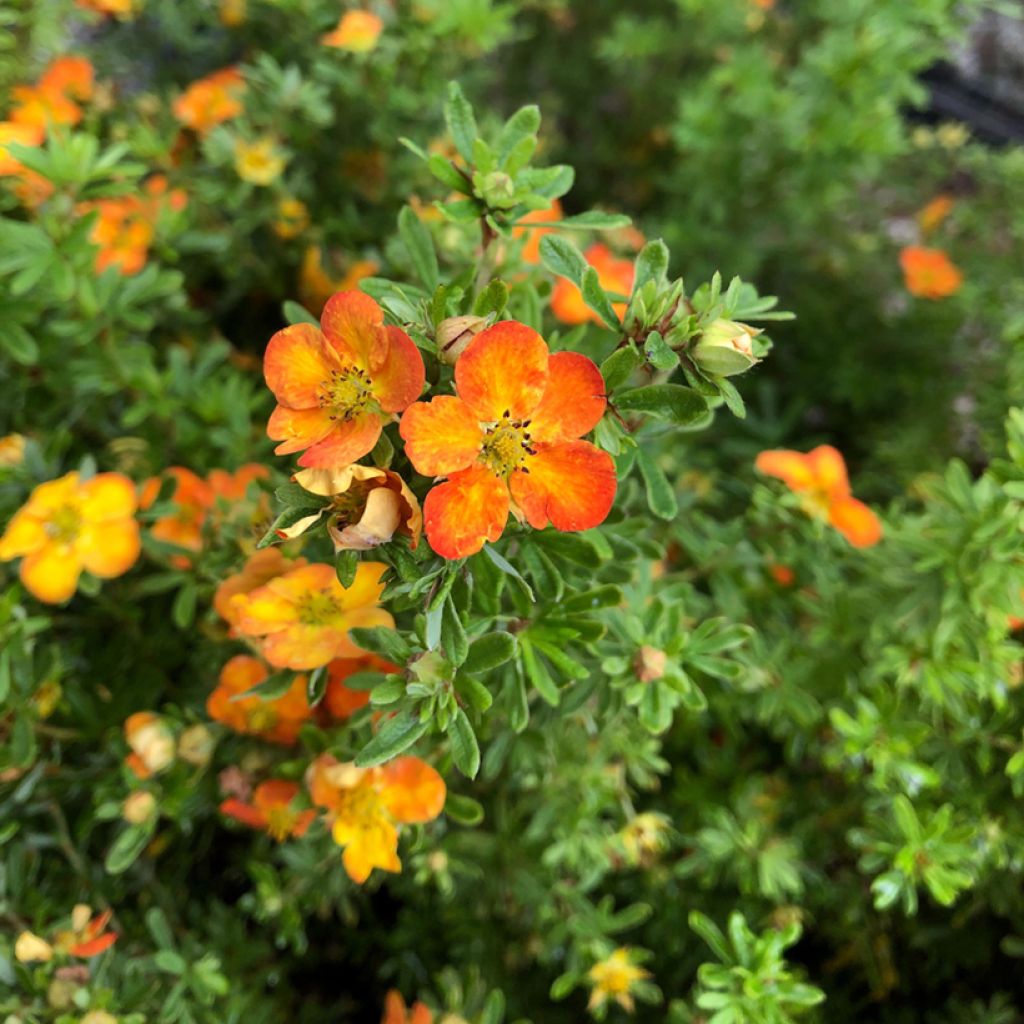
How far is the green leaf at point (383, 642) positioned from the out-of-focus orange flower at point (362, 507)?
13 centimetres

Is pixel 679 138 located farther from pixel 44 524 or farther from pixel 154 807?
pixel 154 807

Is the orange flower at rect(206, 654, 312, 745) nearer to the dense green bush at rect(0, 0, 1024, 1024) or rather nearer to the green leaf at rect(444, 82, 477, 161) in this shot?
the dense green bush at rect(0, 0, 1024, 1024)

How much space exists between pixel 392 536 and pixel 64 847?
0.91m

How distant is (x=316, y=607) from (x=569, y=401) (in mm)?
357

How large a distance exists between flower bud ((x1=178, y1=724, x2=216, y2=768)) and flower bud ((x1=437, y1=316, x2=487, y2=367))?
665mm

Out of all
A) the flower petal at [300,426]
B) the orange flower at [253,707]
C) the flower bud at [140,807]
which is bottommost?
the flower bud at [140,807]

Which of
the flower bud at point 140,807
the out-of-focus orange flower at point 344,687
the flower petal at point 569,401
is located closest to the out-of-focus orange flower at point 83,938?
the flower bud at point 140,807

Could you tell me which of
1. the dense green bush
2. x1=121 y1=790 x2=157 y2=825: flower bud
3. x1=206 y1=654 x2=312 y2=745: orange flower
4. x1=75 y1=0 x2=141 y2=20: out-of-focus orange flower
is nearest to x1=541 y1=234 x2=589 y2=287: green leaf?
the dense green bush

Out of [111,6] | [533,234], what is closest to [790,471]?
[533,234]

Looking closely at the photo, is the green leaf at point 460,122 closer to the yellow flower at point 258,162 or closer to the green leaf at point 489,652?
the green leaf at point 489,652

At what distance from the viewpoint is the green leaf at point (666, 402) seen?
0.77 m

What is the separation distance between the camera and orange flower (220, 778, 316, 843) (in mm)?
1018

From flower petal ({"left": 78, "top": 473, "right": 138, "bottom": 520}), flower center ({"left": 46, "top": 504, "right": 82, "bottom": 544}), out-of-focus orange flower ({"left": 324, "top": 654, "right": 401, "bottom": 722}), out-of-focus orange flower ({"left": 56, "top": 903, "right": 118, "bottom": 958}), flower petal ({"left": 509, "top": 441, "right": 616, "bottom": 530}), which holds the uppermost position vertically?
flower petal ({"left": 509, "top": 441, "right": 616, "bottom": 530})

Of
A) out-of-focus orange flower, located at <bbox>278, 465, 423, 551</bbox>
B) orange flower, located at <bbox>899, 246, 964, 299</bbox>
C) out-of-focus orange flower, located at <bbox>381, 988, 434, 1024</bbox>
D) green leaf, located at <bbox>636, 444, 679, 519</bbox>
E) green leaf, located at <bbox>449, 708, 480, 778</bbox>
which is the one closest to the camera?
out-of-focus orange flower, located at <bbox>278, 465, 423, 551</bbox>
